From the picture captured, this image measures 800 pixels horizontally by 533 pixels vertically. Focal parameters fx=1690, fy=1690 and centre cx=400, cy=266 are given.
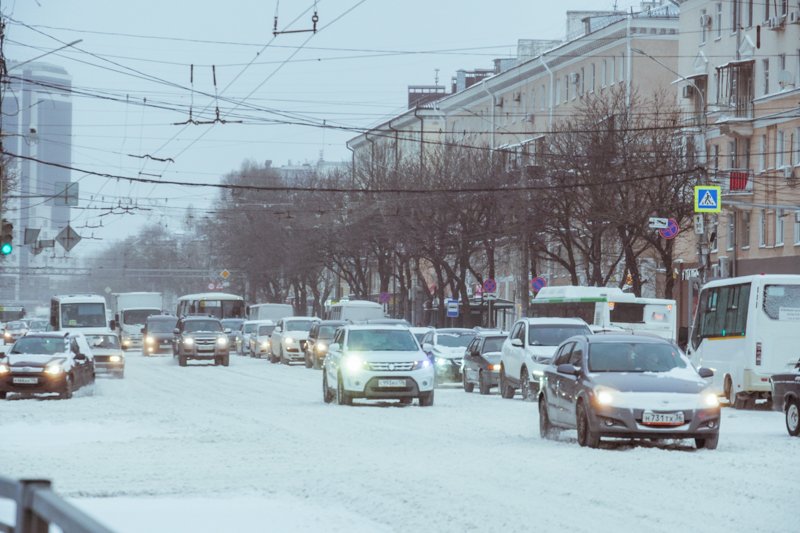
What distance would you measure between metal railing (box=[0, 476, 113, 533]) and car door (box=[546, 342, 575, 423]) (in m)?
16.3

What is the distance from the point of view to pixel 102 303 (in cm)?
6731

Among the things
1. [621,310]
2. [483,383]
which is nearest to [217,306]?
[621,310]

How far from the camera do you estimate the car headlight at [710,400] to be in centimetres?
1941

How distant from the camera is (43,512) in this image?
182 inches

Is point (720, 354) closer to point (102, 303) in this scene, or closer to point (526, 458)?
point (526, 458)

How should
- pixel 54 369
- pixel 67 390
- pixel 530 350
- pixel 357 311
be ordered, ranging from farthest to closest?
1. pixel 357 311
2. pixel 530 350
3. pixel 67 390
4. pixel 54 369

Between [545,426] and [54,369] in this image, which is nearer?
[545,426]

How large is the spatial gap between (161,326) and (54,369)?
3805cm

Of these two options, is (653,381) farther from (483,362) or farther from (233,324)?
(233,324)

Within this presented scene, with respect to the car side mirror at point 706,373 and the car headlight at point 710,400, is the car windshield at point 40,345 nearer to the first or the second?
the car side mirror at point 706,373

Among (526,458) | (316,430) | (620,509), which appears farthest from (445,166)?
(620,509)

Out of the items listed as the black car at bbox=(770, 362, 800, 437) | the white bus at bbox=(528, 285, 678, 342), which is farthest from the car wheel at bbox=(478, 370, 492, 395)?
the black car at bbox=(770, 362, 800, 437)

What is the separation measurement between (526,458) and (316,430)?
5699mm

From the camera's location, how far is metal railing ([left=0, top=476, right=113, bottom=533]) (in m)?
4.34
